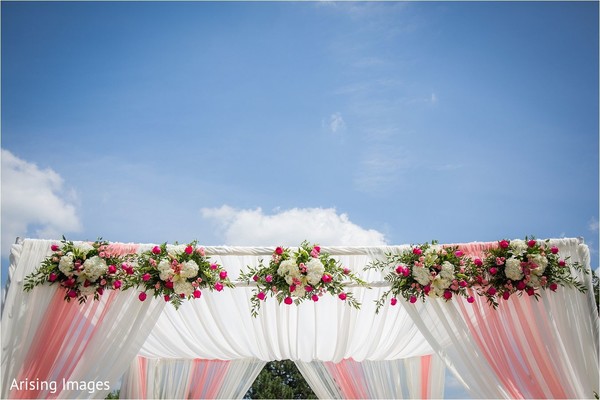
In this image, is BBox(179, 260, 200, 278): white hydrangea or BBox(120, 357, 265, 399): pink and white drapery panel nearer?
BBox(179, 260, 200, 278): white hydrangea

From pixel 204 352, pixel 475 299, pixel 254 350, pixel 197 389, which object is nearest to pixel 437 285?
pixel 475 299

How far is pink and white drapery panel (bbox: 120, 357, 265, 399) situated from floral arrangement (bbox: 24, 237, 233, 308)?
1715mm

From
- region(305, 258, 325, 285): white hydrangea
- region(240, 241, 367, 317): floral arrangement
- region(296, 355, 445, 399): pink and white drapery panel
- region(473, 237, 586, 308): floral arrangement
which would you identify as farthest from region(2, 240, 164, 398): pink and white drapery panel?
region(473, 237, 586, 308): floral arrangement

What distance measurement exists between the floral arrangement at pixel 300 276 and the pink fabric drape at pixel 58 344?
1.55 metres

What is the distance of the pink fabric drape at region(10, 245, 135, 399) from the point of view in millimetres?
4633

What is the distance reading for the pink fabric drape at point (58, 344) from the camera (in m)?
4.63

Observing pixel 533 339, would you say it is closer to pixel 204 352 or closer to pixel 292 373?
pixel 204 352

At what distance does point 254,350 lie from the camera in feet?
18.7

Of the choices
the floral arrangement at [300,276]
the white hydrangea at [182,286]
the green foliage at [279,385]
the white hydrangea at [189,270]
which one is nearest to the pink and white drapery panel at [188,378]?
the floral arrangement at [300,276]

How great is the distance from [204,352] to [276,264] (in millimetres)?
1726

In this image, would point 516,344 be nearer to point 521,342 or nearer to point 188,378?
point 521,342

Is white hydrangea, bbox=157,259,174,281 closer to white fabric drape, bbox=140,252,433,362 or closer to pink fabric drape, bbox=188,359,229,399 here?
white fabric drape, bbox=140,252,433,362

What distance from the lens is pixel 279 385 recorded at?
436 inches

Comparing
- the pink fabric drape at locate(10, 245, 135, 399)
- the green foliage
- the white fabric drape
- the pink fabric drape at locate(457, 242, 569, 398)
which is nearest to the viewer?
the pink fabric drape at locate(10, 245, 135, 399)
